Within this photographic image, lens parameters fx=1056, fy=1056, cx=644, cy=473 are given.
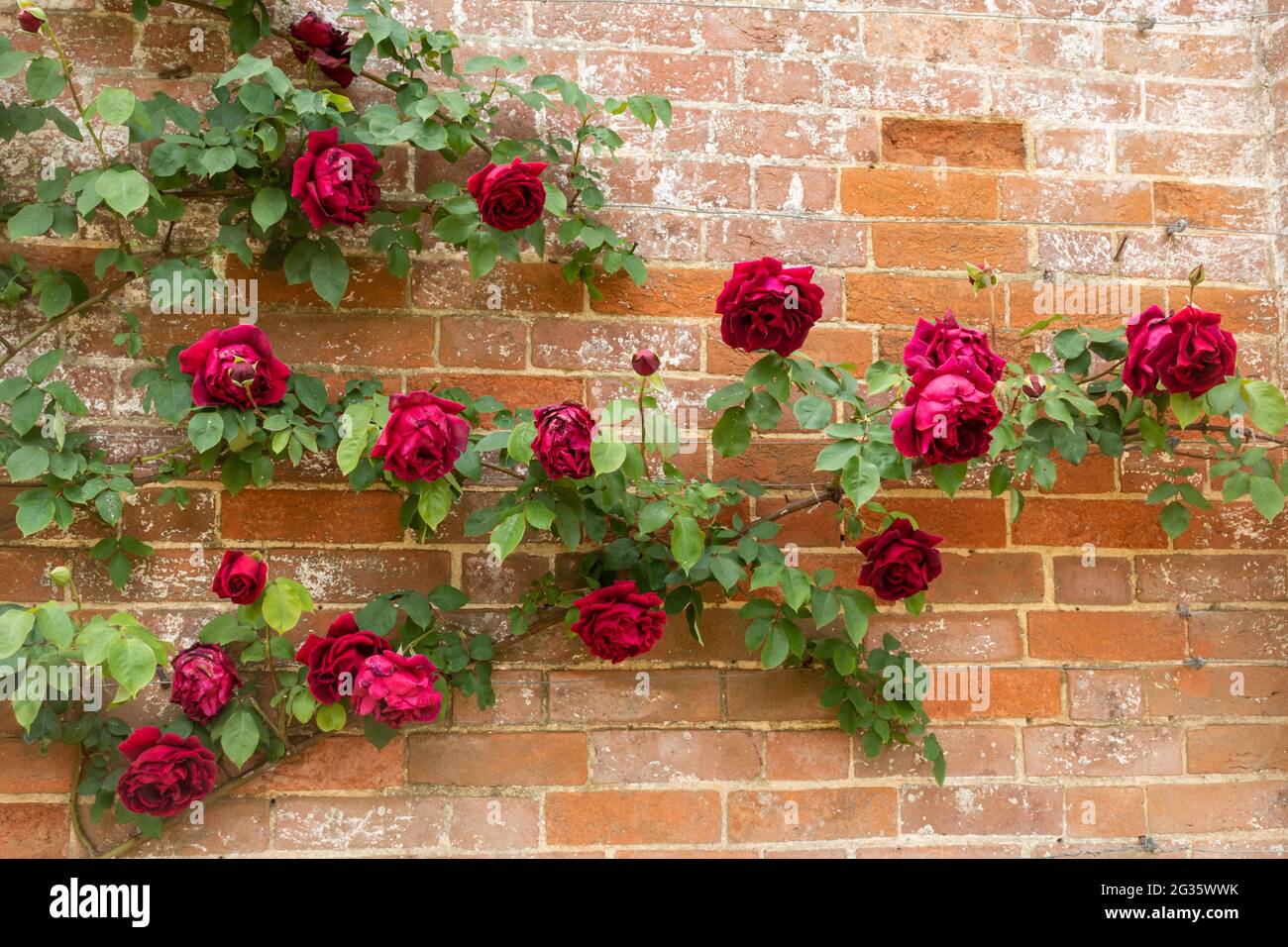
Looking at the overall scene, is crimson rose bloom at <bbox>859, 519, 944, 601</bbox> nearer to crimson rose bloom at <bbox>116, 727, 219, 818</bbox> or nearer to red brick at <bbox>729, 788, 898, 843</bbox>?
red brick at <bbox>729, 788, 898, 843</bbox>

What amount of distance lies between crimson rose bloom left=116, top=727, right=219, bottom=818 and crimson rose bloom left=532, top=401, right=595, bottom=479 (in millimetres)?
608

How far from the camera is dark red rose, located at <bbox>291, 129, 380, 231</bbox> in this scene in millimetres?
1401

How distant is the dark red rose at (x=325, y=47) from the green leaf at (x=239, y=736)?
0.91m

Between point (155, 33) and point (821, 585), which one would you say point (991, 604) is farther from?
point (155, 33)

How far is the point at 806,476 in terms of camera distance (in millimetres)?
1617

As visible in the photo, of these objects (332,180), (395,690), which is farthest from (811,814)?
(332,180)

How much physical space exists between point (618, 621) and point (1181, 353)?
82cm

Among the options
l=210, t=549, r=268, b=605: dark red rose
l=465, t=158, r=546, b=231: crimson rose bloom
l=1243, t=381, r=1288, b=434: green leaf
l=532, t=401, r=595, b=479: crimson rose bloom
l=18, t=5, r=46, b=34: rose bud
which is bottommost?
l=210, t=549, r=268, b=605: dark red rose

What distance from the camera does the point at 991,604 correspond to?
1642mm

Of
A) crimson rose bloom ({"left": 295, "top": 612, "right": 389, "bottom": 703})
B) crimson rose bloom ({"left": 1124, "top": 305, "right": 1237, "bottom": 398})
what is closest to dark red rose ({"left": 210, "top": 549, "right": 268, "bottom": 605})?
crimson rose bloom ({"left": 295, "top": 612, "right": 389, "bottom": 703})

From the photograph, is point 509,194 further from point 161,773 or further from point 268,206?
point 161,773

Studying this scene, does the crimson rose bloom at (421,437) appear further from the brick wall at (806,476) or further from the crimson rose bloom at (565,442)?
the brick wall at (806,476)

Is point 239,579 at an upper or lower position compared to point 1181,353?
lower

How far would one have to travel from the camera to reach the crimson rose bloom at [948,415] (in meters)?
1.25
